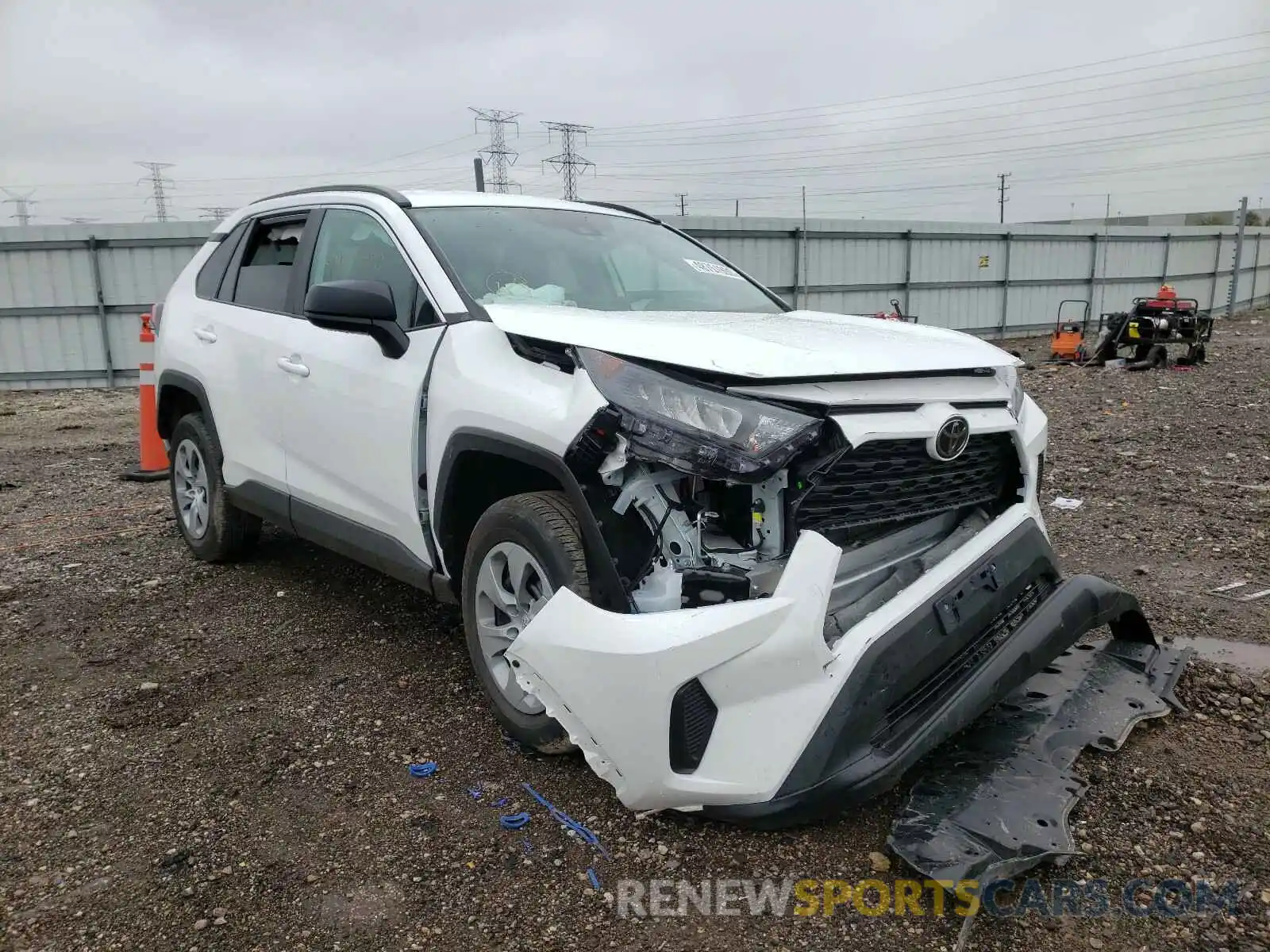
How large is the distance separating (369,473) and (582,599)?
1368mm

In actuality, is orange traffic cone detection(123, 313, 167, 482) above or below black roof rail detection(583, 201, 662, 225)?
below

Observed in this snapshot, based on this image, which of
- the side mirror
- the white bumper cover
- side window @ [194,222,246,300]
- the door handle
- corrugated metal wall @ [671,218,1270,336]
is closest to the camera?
the white bumper cover

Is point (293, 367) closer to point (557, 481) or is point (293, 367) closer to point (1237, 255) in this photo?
point (557, 481)

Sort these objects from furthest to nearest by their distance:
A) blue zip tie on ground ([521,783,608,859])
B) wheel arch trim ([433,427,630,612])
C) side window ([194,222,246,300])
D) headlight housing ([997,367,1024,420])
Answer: side window ([194,222,246,300]), headlight housing ([997,367,1024,420]), blue zip tie on ground ([521,783,608,859]), wheel arch trim ([433,427,630,612])

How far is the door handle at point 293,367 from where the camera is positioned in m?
3.73

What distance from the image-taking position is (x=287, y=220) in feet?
14.4

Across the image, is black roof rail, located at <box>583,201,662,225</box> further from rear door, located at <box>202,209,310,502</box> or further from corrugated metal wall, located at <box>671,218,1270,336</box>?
corrugated metal wall, located at <box>671,218,1270,336</box>

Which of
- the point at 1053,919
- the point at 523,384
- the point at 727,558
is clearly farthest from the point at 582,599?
the point at 1053,919

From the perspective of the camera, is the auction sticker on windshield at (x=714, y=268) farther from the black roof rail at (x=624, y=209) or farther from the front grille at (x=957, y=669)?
the front grille at (x=957, y=669)

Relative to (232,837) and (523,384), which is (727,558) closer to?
(523,384)

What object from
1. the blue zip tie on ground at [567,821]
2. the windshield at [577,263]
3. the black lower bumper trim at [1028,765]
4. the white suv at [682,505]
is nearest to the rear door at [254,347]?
the white suv at [682,505]

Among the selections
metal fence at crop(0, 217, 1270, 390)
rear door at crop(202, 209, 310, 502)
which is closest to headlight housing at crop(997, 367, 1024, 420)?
rear door at crop(202, 209, 310, 502)

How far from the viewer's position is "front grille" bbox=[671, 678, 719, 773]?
87.8 inches

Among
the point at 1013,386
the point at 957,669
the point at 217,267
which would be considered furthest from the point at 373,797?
the point at 217,267
